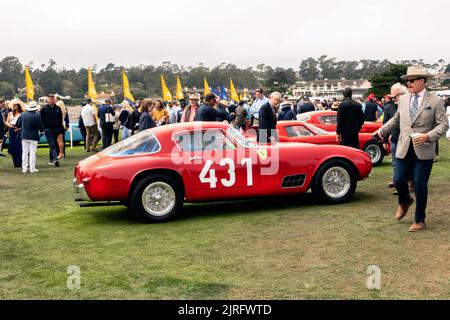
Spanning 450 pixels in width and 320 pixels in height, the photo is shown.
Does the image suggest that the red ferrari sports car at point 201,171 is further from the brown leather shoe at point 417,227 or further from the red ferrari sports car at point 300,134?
the red ferrari sports car at point 300,134

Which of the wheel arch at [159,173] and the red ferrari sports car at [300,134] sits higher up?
the red ferrari sports car at [300,134]

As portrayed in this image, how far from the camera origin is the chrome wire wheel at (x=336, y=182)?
378 inches

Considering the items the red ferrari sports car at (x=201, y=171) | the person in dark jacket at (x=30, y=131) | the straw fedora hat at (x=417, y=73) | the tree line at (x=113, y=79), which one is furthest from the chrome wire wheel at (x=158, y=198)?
the tree line at (x=113, y=79)

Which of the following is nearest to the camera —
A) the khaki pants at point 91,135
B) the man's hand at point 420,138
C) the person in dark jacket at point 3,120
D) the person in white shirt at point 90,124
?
the man's hand at point 420,138

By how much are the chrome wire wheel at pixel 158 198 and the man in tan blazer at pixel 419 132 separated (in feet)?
10.6

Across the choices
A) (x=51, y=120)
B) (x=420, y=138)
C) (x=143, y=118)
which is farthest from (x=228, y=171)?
(x=51, y=120)

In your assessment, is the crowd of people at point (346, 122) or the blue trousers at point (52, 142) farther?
the blue trousers at point (52, 142)

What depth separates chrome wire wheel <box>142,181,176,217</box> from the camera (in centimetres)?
868

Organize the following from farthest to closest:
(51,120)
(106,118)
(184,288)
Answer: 1. (106,118)
2. (51,120)
3. (184,288)

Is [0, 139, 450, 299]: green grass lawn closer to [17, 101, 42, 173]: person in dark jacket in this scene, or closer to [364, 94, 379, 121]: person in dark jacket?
[17, 101, 42, 173]: person in dark jacket

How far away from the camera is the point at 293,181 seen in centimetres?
937

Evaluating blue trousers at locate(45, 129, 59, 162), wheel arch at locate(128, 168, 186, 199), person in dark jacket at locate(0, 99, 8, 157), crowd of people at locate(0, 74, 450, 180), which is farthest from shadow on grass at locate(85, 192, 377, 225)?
person in dark jacket at locate(0, 99, 8, 157)

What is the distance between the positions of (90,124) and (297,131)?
9.37 metres

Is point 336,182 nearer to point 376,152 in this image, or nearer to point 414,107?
point 414,107
